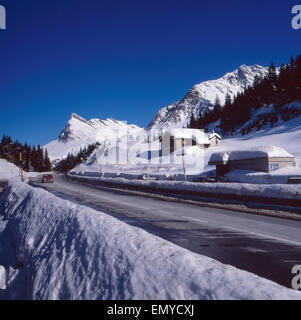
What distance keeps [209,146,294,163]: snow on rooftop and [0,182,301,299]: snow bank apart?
33.9m

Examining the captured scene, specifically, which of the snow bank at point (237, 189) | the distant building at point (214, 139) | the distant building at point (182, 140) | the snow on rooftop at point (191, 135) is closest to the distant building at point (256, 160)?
the snow bank at point (237, 189)

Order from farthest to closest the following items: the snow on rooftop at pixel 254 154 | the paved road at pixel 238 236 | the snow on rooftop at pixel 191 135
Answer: the snow on rooftop at pixel 191 135 → the snow on rooftop at pixel 254 154 → the paved road at pixel 238 236

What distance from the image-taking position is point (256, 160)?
123 feet

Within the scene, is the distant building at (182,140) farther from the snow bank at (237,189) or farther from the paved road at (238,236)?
the paved road at (238,236)

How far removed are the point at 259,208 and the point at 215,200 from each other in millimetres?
3562

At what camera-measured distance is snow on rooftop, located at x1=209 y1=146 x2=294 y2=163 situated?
3625 cm

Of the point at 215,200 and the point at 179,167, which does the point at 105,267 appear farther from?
the point at 179,167

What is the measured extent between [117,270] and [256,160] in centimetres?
3694

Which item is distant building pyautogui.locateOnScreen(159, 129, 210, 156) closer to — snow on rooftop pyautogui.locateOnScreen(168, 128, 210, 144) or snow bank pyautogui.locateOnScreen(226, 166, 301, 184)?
snow on rooftop pyautogui.locateOnScreen(168, 128, 210, 144)

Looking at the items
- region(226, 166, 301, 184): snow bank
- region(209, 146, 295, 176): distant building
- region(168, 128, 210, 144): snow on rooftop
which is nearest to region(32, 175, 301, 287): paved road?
region(226, 166, 301, 184): snow bank

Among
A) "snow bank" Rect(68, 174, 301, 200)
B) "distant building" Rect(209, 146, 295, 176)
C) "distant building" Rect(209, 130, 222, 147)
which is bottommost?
"snow bank" Rect(68, 174, 301, 200)

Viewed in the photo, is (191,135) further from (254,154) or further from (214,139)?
(254,154)

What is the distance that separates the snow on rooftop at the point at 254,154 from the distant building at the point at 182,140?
34.2m

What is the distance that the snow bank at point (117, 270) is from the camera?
332 cm
